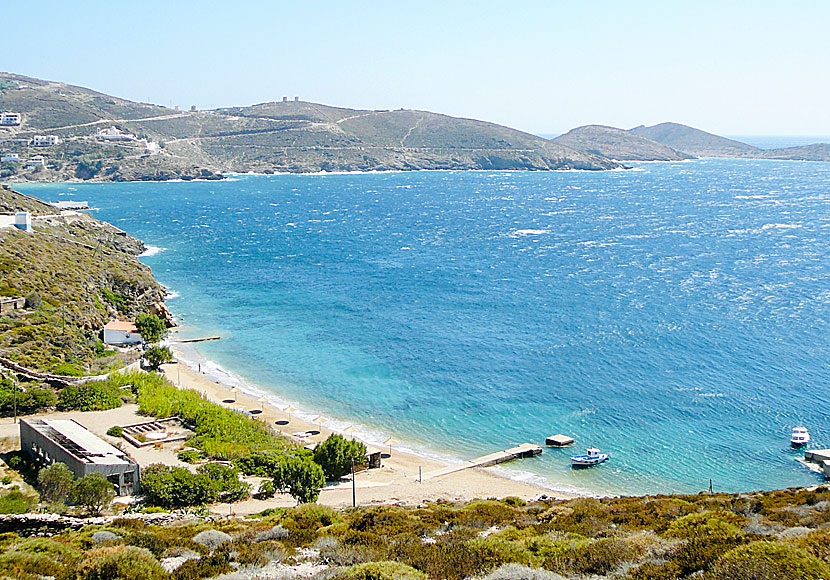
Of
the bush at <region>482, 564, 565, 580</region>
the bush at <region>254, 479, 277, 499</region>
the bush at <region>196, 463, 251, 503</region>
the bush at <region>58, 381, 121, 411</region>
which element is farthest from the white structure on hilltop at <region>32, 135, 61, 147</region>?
the bush at <region>482, 564, 565, 580</region>

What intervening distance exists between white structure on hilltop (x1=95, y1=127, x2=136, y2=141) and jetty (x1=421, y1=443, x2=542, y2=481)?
7370 inches

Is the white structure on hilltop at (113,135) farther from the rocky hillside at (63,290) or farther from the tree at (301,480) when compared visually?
the tree at (301,480)

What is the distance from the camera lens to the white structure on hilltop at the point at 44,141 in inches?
7057

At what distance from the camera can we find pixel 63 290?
161 ft

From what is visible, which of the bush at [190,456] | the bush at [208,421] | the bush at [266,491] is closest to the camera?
the bush at [266,491]

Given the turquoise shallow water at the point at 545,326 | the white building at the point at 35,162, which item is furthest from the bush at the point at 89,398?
the white building at the point at 35,162

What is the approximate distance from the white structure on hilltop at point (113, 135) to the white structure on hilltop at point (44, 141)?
1089cm

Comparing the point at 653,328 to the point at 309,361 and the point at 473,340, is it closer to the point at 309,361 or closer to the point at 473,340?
the point at 473,340

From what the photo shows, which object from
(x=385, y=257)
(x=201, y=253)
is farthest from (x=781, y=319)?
(x=201, y=253)

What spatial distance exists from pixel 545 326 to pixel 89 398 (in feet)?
105

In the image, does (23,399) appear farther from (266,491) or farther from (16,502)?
(266,491)

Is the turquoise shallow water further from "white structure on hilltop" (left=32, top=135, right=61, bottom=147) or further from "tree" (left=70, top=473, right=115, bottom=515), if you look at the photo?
"white structure on hilltop" (left=32, top=135, right=61, bottom=147)

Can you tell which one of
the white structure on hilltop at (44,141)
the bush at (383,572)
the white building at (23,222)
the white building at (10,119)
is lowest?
the bush at (383,572)

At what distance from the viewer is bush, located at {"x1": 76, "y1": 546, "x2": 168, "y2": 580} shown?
12.2 m
